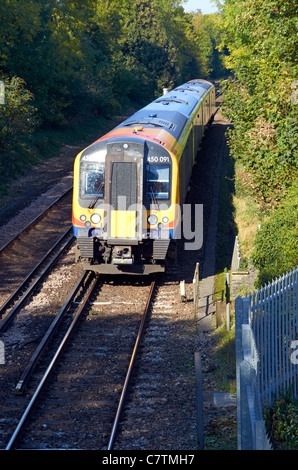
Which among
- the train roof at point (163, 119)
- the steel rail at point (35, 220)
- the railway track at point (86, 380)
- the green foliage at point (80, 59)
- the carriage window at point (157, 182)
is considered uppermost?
the green foliage at point (80, 59)

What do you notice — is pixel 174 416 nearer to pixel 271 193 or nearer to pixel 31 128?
pixel 271 193

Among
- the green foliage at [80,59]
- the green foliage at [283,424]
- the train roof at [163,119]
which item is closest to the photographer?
the green foliage at [283,424]

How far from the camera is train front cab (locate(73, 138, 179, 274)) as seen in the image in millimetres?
13383

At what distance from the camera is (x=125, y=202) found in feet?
43.8

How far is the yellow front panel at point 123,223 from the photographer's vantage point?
1336cm

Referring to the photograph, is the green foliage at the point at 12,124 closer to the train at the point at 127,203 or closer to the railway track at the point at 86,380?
the train at the point at 127,203

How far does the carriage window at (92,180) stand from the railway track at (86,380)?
222 centimetres

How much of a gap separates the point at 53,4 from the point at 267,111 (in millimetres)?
28433

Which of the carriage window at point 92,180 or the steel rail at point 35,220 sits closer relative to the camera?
the carriage window at point 92,180

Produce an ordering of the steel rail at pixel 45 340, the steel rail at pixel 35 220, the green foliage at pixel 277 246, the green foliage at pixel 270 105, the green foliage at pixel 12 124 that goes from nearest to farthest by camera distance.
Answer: the steel rail at pixel 45 340
the green foliage at pixel 277 246
the green foliage at pixel 270 105
the steel rail at pixel 35 220
the green foliage at pixel 12 124

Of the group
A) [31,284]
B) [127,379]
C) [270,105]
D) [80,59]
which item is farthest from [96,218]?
[80,59]

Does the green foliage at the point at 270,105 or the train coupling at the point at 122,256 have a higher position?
the green foliage at the point at 270,105

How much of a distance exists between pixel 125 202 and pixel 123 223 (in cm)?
46

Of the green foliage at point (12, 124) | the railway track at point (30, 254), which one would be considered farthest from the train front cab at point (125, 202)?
the green foliage at point (12, 124)
